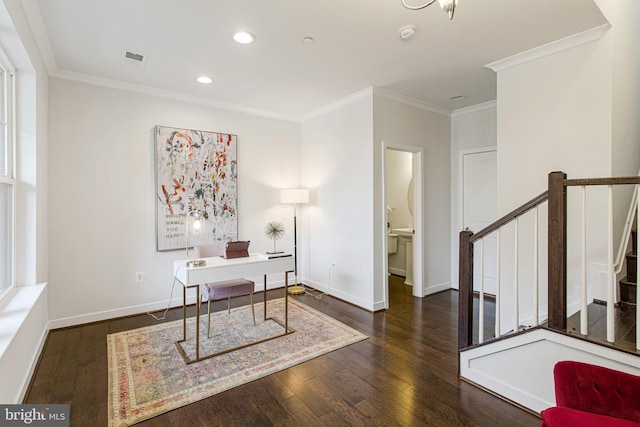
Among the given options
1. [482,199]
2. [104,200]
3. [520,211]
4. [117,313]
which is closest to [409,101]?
[482,199]

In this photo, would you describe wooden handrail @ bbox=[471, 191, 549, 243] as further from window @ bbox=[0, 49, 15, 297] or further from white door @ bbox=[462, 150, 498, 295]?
window @ bbox=[0, 49, 15, 297]

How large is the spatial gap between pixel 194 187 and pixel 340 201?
195 cm

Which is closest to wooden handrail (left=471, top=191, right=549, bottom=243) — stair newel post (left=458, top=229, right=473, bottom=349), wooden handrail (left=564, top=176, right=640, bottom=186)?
stair newel post (left=458, top=229, right=473, bottom=349)

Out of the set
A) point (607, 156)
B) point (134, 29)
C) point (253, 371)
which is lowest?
point (253, 371)

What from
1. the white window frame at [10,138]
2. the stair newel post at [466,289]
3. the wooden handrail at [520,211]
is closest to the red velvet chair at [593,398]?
the stair newel post at [466,289]

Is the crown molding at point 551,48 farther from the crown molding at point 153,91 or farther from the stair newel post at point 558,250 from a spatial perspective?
the crown molding at point 153,91

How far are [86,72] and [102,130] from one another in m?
0.60

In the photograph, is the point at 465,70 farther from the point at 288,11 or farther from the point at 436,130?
the point at 288,11

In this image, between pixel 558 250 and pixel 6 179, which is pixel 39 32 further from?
pixel 558 250

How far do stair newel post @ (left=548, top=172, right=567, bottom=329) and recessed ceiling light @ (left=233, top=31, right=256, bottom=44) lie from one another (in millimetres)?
2447

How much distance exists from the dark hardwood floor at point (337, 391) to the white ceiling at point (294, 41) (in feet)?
8.88

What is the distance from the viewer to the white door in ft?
14.4

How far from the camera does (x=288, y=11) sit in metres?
2.27

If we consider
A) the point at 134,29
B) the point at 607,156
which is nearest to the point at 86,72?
the point at 134,29
